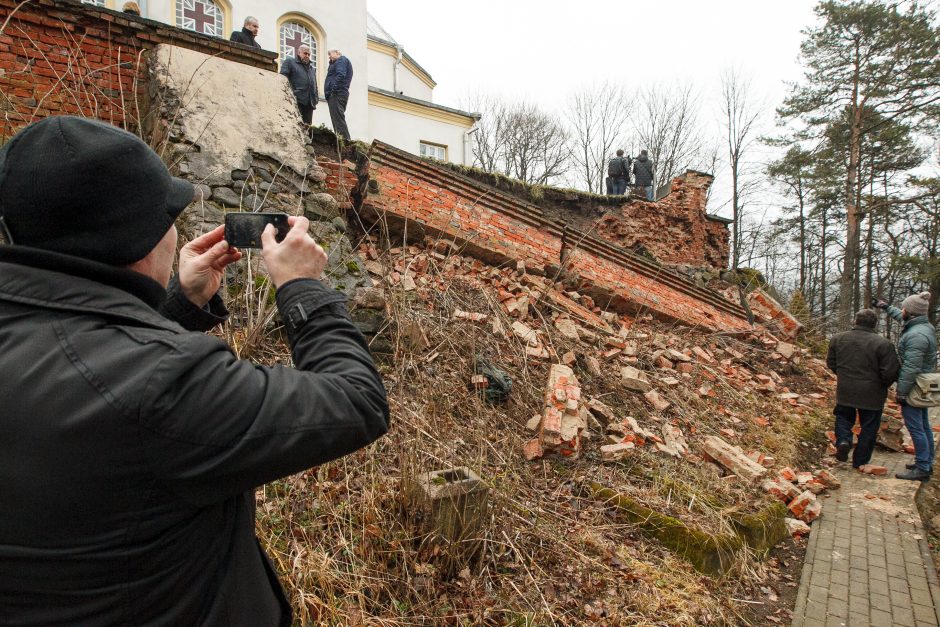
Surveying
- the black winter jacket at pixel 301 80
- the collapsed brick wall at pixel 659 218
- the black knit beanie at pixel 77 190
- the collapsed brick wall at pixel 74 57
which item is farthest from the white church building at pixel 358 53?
the black knit beanie at pixel 77 190

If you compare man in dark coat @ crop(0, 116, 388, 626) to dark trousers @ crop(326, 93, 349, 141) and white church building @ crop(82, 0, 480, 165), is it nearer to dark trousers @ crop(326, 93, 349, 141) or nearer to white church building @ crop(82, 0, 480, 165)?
dark trousers @ crop(326, 93, 349, 141)

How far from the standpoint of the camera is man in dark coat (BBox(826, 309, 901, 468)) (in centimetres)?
615

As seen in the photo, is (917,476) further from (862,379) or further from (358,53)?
(358,53)

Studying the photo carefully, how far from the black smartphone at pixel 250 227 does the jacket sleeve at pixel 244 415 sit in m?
0.41

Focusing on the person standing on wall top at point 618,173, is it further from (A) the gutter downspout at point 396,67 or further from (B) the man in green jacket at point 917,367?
(A) the gutter downspout at point 396,67

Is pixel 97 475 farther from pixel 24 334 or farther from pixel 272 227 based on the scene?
pixel 272 227

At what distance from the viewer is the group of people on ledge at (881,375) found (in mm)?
5930

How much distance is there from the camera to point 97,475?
0.92 meters

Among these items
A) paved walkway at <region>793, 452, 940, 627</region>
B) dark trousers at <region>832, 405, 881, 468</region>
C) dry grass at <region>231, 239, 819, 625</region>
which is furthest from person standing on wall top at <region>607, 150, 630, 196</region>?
dry grass at <region>231, 239, 819, 625</region>

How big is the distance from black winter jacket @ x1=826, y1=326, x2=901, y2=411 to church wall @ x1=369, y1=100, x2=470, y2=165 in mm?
16998

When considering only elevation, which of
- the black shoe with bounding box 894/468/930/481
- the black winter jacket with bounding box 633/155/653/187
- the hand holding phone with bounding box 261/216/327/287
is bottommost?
the black shoe with bounding box 894/468/930/481

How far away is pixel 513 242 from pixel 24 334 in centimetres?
701

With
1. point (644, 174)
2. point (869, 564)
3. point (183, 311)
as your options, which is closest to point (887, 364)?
point (869, 564)

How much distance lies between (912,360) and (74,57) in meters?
9.21
